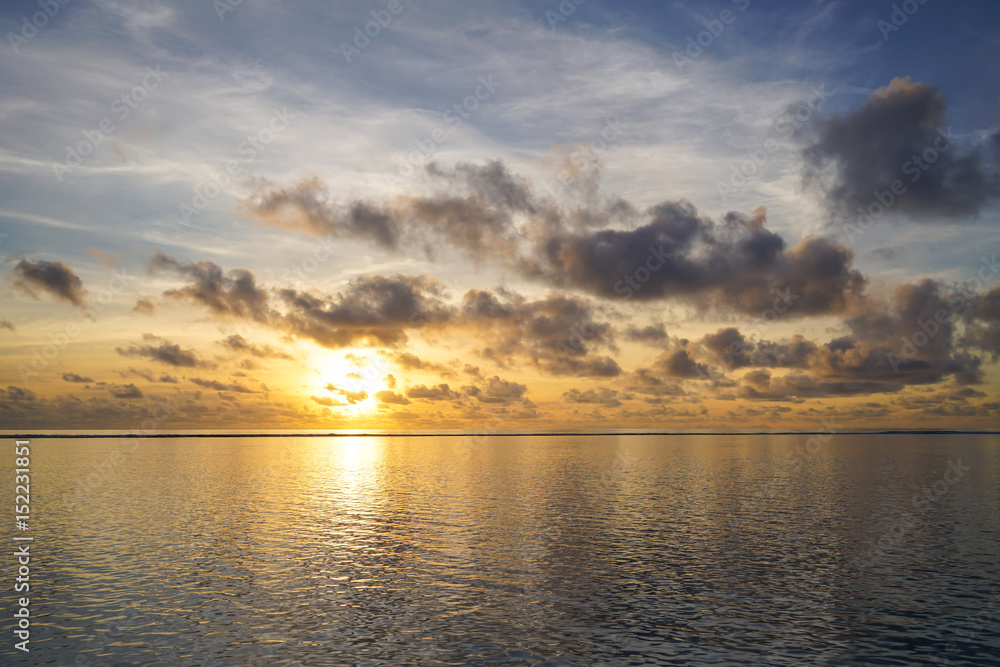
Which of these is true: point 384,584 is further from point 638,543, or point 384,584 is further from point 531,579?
point 638,543

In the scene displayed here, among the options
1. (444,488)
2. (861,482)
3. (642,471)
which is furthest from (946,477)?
(444,488)

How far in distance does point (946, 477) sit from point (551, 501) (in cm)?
8796

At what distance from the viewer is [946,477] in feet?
406

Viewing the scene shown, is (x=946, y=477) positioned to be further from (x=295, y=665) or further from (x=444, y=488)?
(x=295, y=665)

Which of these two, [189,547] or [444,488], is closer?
[189,547]

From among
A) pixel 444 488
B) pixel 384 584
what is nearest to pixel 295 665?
pixel 384 584

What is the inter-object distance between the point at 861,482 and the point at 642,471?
44.0 metres

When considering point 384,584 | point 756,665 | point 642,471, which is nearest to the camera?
point 756,665

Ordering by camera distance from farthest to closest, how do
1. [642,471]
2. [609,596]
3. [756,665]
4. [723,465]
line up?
[723,465]
[642,471]
[609,596]
[756,665]

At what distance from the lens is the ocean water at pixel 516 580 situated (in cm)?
3173

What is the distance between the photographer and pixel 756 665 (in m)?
29.1

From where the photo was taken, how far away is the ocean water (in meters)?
31.7

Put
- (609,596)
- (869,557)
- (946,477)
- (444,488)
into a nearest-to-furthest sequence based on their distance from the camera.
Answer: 1. (609,596)
2. (869,557)
3. (444,488)
4. (946,477)

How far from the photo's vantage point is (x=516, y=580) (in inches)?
1789
